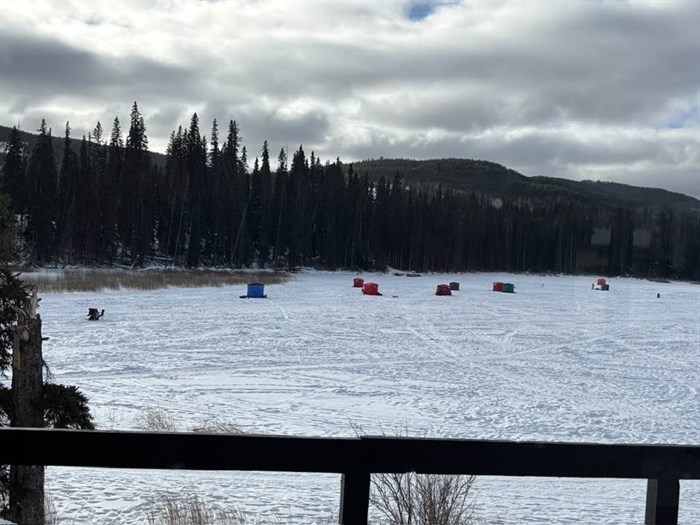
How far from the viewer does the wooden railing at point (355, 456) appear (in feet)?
10.5

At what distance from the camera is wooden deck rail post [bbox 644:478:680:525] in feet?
11.5

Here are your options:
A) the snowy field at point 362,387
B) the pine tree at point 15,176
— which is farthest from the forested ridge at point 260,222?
the snowy field at point 362,387

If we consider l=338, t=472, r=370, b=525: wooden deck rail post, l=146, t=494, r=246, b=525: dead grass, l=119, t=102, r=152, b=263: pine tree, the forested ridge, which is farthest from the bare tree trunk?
l=119, t=102, r=152, b=263: pine tree

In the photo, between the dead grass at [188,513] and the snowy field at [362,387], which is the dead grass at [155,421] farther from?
the dead grass at [188,513]

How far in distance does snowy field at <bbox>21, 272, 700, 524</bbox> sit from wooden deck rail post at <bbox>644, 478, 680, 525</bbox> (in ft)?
8.01

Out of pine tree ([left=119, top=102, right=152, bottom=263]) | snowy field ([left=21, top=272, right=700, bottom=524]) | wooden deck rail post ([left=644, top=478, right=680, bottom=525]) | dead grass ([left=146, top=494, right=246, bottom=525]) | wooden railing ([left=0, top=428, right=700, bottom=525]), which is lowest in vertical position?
snowy field ([left=21, top=272, right=700, bottom=524])

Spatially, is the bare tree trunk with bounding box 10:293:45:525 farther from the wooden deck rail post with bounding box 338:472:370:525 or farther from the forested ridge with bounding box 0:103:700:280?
the forested ridge with bounding box 0:103:700:280

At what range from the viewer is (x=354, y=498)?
132 inches

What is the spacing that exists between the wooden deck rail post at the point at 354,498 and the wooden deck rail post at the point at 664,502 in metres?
1.59

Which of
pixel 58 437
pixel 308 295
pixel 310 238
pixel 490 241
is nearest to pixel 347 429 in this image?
pixel 58 437

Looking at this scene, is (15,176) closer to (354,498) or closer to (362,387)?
(362,387)

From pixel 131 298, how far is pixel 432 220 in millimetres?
84668

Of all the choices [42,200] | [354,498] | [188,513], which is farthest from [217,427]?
[42,200]

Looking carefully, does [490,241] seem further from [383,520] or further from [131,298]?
[383,520]
